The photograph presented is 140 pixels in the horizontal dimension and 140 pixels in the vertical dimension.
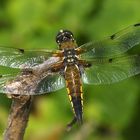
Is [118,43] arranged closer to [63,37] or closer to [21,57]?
[63,37]

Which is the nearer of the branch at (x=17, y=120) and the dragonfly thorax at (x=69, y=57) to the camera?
the branch at (x=17, y=120)

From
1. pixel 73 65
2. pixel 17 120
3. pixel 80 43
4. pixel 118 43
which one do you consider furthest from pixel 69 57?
pixel 80 43

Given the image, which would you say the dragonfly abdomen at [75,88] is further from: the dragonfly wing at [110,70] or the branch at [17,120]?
the branch at [17,120]

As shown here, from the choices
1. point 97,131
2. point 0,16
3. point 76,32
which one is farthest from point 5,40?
point 97,131

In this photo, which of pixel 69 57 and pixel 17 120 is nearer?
pixel 17 120

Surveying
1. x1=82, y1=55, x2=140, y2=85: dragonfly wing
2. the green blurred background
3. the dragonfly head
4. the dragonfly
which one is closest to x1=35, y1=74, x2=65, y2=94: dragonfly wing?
the dragonfly

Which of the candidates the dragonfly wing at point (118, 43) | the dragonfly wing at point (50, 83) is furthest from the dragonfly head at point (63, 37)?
the dragonfly wing at point (50, 83)
